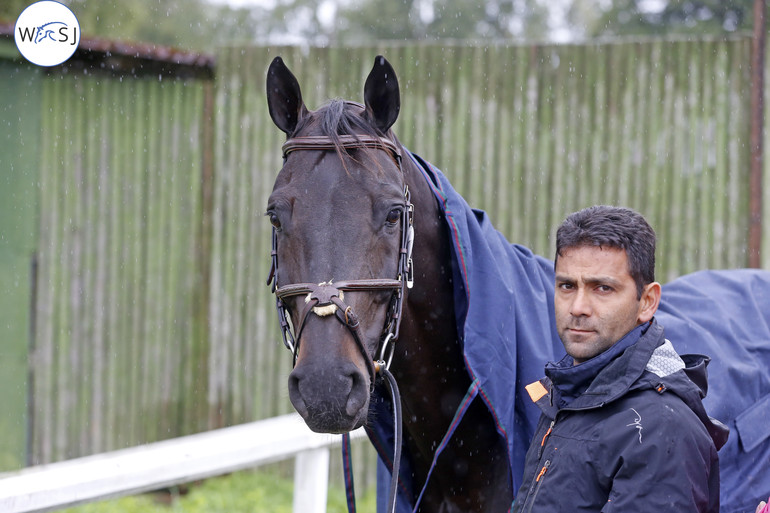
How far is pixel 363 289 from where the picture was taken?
2029 mm

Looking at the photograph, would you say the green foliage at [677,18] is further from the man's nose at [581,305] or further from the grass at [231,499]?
the man's nose at [581,305]

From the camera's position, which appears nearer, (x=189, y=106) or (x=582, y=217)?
(x=582, y=217)

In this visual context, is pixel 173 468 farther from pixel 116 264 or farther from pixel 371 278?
pixel 116 264

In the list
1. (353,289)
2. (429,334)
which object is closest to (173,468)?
(429,334)

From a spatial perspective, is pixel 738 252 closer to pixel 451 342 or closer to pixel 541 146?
pixel 541 146

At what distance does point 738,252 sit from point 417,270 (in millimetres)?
3380

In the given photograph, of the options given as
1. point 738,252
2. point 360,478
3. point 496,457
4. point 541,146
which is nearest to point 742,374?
point 496,457

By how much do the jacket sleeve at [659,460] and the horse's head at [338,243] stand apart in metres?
0.65

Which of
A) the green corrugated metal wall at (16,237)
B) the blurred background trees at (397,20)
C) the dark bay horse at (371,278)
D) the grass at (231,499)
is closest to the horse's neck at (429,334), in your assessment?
the dark bay horse at (371,278)

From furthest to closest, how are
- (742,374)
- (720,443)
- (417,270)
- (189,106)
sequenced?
(189,106), (742,374), (417,270), (720,443)

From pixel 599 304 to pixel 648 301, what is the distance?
137mm

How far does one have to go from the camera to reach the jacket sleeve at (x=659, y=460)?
1486 millimetres

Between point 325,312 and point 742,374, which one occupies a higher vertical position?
point 325,312

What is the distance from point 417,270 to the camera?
240 centimetres
